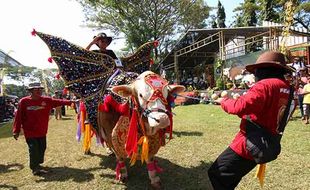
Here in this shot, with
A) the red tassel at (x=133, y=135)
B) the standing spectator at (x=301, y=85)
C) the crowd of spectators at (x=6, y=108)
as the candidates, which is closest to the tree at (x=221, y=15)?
the crowd of spectators at (x=6, y=108)

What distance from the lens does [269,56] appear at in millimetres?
3020

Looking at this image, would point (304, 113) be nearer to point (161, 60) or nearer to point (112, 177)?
point (112, 177)

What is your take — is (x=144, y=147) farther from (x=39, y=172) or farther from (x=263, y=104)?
(x=39, y=172)

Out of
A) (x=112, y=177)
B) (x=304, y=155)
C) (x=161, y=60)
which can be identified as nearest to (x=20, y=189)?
(x=112, y=177)

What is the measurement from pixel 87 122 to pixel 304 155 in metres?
3.59

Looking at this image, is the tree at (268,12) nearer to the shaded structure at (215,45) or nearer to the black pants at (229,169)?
the shaded structure at (215,45)

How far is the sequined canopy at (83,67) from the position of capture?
5.36 m

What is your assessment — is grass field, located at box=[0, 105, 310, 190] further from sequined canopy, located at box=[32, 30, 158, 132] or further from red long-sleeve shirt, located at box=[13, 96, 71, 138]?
sequined canopy, located at box=[32, 30, 158, 132]

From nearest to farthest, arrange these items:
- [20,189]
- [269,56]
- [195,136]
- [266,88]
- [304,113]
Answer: [266,88], [269,56], [20,189], [195,136], [304,113]

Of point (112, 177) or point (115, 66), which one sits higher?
point (115, 66)

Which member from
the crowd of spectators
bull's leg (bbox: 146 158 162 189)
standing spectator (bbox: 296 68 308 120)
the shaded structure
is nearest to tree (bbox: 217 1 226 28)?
the shaded structure

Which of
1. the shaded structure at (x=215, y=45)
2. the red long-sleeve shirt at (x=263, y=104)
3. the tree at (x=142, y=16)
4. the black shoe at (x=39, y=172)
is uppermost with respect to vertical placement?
the tree at (x=142, y=16)

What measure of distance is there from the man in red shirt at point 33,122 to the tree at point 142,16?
797 inches

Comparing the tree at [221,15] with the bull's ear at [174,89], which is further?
the tree at [221,15]
